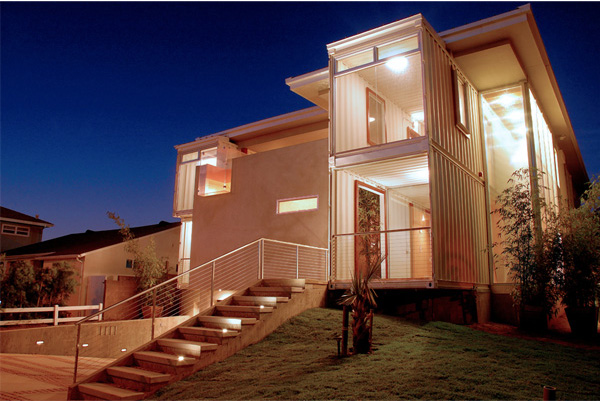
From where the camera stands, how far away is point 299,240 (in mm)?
11891

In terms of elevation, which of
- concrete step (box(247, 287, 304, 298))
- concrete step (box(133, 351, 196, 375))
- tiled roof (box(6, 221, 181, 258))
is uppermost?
tiled roof (box(6, 221, 181, 258))

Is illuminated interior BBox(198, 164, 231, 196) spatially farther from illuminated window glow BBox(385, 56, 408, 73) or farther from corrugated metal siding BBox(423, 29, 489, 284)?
corrugated metal siding BBox(423, 29, 489, 284)

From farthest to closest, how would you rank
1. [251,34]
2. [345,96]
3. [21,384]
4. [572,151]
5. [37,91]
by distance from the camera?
[251,34], [37,91], [572,151], [345,96], [21,384]

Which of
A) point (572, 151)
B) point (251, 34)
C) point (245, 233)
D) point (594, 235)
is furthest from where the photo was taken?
point (251, 34)

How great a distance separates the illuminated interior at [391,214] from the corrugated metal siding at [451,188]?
25.3 inches

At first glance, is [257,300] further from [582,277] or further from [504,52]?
[504,52]

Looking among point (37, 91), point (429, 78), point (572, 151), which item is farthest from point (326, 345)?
point (37, 91)

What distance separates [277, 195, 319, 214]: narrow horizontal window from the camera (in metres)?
11.9

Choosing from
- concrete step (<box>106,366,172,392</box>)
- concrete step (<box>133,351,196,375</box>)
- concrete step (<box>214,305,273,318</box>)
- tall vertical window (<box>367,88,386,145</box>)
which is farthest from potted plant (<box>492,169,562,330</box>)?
concrete step (<box>106,366,172,392</box>)

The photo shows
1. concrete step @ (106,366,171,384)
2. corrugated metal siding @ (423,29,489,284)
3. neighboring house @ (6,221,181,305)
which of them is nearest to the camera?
concrete step @ (106,366,171,384)

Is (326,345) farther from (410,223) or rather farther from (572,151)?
(572,151)

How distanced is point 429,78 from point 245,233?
655 centimetres

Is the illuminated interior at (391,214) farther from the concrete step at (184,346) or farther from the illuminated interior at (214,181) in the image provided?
the illuminated interior at (214,181)

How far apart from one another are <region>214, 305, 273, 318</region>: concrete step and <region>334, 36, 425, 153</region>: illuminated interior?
4524mm
